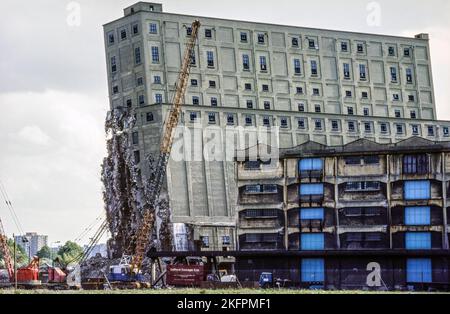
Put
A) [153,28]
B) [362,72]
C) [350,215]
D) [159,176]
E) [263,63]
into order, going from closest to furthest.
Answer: [350,215], [159,176], [153,28], [263,63], [362,72]

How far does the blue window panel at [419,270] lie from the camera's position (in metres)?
93.6

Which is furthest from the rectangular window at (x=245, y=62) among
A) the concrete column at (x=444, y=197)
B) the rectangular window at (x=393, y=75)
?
the concrete column at (x=444, y=197)

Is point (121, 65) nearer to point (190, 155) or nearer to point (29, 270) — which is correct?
point (190, 155)

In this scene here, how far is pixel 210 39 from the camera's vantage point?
137125 millimetres

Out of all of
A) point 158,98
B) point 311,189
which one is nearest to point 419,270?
point 311,189

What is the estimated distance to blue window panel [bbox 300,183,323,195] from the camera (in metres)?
102

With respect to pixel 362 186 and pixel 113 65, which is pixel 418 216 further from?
pixel 113 65

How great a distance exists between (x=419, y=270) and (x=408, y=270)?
1018 millimetres

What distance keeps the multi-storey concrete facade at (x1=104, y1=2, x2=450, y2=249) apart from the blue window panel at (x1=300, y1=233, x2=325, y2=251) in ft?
76.5

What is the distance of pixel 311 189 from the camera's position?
336 feet

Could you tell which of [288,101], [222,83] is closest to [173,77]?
[222,83]

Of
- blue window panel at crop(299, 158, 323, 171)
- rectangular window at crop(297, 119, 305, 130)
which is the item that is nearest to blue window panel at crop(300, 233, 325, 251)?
blue window panel at crop(299, 158, 323, 171)

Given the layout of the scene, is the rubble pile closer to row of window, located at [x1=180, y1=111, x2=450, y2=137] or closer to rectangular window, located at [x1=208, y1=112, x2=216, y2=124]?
row of window, located at [x1=180, y1=111, x2=450, y2=137]
